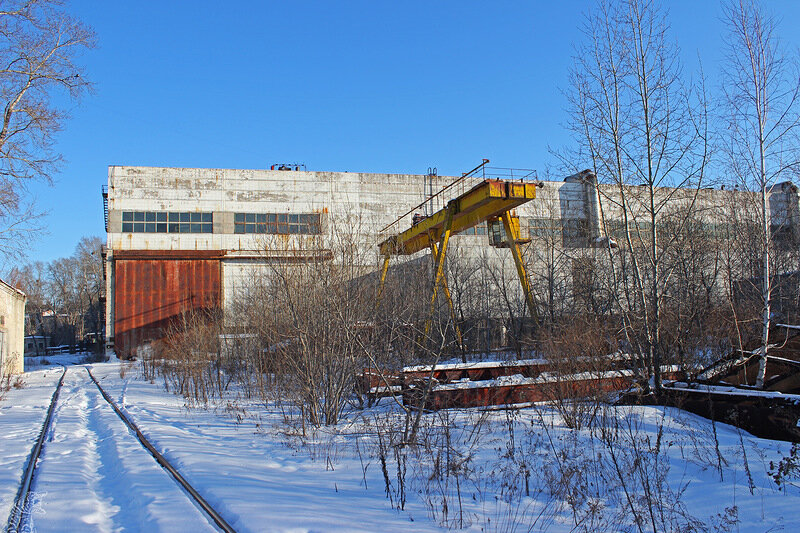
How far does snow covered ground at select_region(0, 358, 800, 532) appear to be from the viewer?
4.79 m

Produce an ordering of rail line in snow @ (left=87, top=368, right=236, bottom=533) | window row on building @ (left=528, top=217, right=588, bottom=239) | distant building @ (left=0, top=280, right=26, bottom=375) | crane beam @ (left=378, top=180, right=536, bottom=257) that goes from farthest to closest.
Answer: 1. window row on building @ (left=528, top=217, right=588, bottom=239)
2. distant building @ (left=0, top=280, right=26, bottom=375)
3. crane beam @ (left=378, top=180, right=536, bottom=257)
4. rail line in snow @ (left=87, top=368, right=236, bottom=533)

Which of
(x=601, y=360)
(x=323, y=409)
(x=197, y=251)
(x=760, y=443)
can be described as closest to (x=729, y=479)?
(x=760, y=443)

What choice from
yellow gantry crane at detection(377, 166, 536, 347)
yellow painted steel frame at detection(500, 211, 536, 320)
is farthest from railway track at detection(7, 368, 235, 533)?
yellow painted steel frame at detection(500, 211, 536, 320)

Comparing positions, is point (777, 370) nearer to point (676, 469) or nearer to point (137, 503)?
point (676, 469)

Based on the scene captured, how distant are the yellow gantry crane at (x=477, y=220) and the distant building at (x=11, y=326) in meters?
16.8

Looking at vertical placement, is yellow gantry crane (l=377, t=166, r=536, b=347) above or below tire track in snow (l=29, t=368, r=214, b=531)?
above

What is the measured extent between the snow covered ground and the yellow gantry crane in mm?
7491

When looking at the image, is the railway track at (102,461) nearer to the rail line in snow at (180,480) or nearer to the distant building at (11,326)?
the rail line in snow at (180,480)

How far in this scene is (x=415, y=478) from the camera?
6.20m

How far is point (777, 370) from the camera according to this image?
36.9ft

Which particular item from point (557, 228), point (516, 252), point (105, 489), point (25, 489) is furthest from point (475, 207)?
point (25, 489)

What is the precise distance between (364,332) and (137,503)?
567cm

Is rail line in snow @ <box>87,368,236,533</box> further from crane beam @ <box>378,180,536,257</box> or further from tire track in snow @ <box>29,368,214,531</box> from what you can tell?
crane beam @ <box>378,180,536,257</box>

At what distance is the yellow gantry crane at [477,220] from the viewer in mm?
16625
